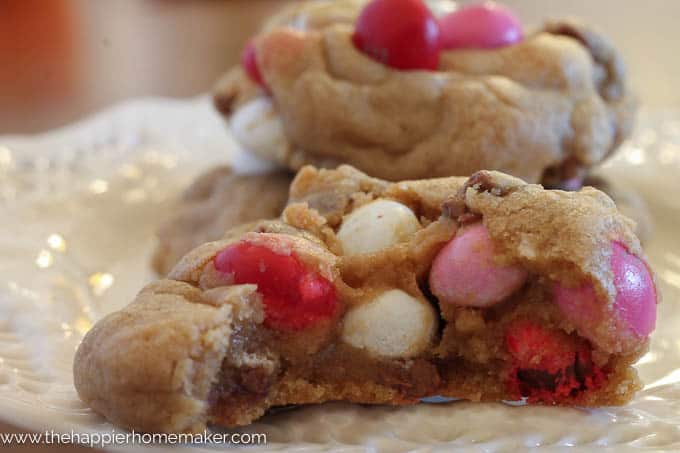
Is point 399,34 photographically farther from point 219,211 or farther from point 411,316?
point 411,316

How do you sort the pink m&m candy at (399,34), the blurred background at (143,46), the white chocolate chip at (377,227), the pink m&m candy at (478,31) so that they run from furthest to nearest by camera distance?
the blurred background at (143,46), the pink m&m candy at (478,31), the pink m&m candy at (399,34), the white chocolate chip at (377,227)

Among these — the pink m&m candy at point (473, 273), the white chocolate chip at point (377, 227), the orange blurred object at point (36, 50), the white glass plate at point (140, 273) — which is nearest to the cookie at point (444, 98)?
the white glass plate at point (140, 273)

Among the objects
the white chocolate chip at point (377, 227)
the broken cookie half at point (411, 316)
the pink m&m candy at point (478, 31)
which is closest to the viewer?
the broken cookie half at point (411, 316)

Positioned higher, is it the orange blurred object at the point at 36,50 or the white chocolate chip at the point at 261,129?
the orange blurred object at the point at 36,50

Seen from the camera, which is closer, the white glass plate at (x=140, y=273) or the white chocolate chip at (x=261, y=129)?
the white glass plate at (x=140, y=273)

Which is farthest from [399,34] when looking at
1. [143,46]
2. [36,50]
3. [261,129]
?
[36,50]

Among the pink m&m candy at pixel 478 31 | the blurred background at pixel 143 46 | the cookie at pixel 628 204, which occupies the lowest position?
the cookie at pixel 628 204

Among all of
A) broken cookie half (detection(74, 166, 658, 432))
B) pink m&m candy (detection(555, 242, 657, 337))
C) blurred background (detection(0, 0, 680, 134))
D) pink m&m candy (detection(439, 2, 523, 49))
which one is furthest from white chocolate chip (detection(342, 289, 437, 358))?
blurred background (detection(0, 0, 680, 134))

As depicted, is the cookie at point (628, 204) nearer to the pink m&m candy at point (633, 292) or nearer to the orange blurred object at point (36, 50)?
the pink m&m candy at point (633, 292)
